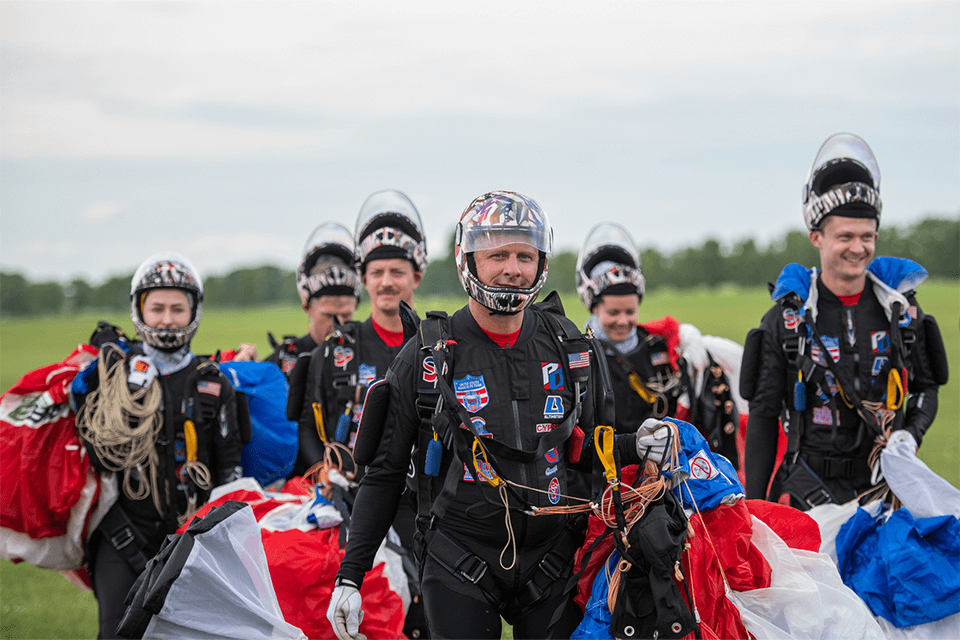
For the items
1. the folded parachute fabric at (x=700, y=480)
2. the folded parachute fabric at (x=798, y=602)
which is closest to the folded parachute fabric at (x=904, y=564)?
the folded parachute fabric at (x=798, y=602)

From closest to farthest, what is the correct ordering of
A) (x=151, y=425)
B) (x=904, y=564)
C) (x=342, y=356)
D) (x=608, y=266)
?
(x=904, y=564) < (x=151, y=425) < (x=342, y=356) < (x=608, y=266)

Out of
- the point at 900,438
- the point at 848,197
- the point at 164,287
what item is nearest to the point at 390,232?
the point at 164,287

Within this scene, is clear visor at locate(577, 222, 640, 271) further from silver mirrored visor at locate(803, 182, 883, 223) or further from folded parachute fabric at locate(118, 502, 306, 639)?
folded parachute fabric at locate(118, 502, 306, 639)

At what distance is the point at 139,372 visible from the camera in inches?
192

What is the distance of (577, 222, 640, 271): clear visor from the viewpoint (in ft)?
20.9

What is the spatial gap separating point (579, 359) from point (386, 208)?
263 cm

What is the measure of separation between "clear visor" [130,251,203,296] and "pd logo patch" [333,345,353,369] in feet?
3.42

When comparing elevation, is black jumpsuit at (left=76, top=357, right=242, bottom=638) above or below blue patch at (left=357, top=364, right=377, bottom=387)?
below

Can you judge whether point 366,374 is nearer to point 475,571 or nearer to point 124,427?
point 124,427

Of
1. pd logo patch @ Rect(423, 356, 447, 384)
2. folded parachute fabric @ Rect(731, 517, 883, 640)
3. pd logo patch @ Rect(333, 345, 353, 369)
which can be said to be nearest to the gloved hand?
pd logo patch @ Rect(333, 345, 353, 369)

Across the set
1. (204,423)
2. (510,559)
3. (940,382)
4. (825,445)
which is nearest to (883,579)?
(825,445)

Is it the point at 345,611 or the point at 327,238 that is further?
the point at 327,238

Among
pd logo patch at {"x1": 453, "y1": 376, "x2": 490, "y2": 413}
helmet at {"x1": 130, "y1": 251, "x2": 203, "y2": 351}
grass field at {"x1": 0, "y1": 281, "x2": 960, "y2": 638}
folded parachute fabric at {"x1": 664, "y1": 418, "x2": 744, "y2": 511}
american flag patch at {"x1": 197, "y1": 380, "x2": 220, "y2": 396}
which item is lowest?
grass field at {"x1": 0, "y1": 281, "x2": 960, "y2": 638}

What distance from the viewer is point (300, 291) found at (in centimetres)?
762
